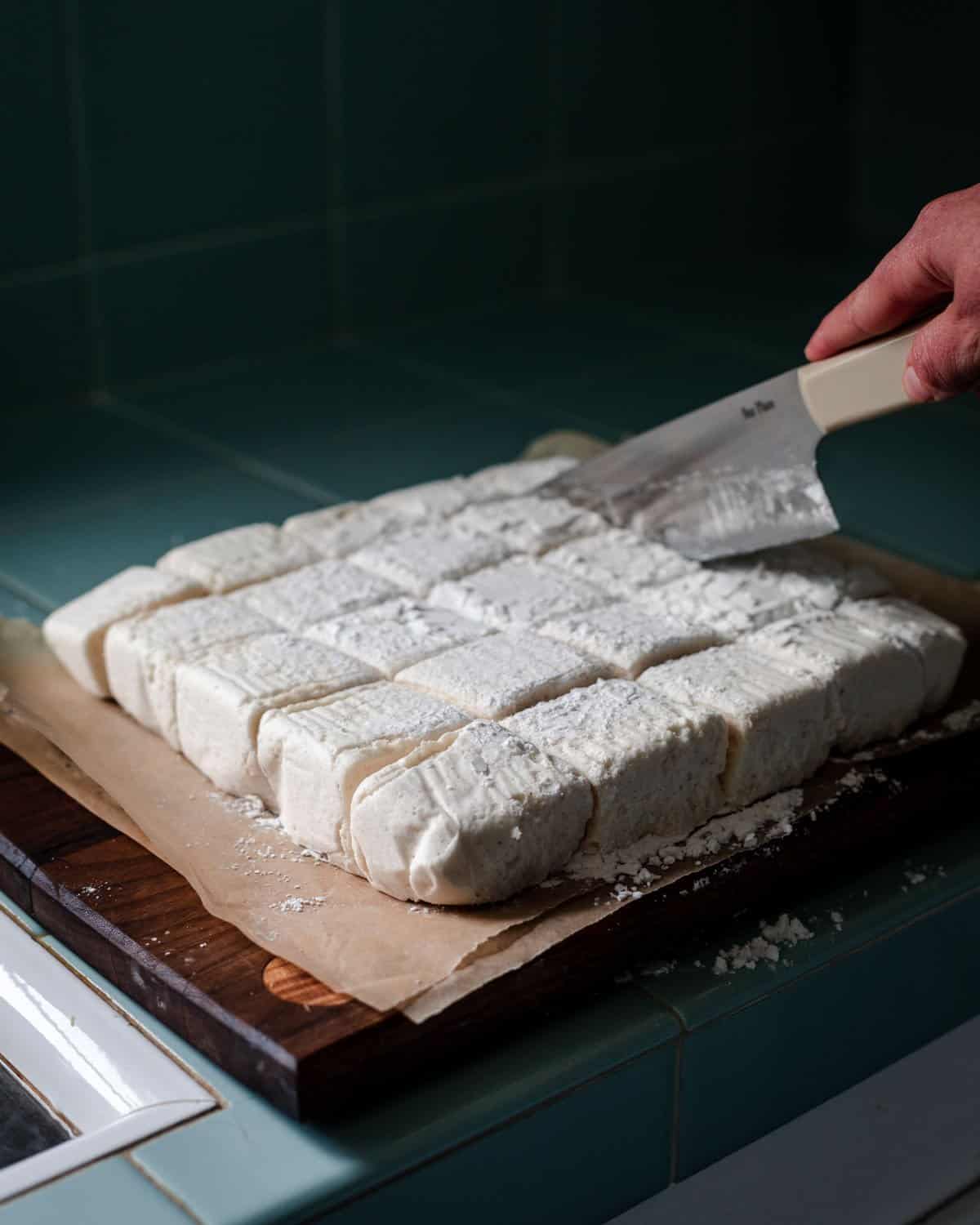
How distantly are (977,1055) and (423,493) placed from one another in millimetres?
→ 801

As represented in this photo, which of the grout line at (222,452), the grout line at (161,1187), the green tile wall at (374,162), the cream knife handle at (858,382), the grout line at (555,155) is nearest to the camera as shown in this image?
the grout line at (161,1187)

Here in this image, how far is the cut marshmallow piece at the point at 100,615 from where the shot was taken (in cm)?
152

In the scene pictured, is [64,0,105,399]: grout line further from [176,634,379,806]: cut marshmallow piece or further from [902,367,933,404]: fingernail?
[902,367,933,404]: fingernail

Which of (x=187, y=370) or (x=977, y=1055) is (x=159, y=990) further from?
(x=187, y=370)

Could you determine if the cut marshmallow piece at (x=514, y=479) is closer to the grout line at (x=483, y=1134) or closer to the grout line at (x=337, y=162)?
the grout line at (x=483, y=1134)

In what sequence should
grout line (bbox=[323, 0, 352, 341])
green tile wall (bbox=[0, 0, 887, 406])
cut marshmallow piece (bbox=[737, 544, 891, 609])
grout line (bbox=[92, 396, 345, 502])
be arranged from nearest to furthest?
cut marshmallow piece (bbox=[737, 544, 891, 609]) → grout line (bbox=[92, 396, 345, 502]) → green tile wall (bbox=[0, 0, 887, 406]) → grout line (bbox=[323, 0, 352, 341])

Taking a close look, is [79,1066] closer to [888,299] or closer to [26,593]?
[26,593]

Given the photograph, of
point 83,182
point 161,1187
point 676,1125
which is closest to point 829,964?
point 676,1125

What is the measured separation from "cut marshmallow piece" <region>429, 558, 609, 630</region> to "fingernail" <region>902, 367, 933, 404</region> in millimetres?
338

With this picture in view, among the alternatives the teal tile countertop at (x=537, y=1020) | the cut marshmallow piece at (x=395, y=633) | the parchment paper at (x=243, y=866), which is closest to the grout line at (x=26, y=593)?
the teal tile countertop at (x=537, y=1020)

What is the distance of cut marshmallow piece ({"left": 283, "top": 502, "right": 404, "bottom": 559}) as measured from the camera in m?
1.66

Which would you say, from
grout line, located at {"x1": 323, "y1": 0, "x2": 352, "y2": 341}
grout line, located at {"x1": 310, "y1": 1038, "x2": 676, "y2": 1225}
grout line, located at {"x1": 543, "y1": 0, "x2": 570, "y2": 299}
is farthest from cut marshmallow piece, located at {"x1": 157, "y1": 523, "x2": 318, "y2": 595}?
grout line, located at {"x1": 543, "y1": 0, "x2": 570, "y2": 299}

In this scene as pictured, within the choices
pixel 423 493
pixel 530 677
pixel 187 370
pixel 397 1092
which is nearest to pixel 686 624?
pixel 530 677

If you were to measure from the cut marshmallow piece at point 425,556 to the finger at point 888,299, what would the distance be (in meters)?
0.38
